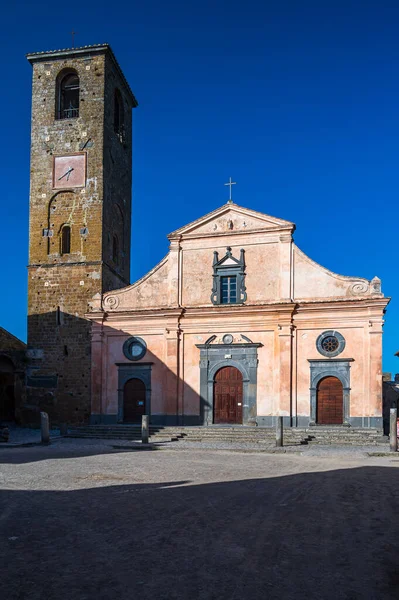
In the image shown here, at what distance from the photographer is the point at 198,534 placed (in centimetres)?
713

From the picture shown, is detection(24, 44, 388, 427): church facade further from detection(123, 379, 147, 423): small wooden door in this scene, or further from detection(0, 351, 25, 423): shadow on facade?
detection(0, 351, 25, 423): shadow on facade

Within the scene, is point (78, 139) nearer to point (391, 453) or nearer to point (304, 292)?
point (304, 292)

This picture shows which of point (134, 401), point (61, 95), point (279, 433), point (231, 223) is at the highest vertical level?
point (61, 95)

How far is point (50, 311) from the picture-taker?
28641 millimetres

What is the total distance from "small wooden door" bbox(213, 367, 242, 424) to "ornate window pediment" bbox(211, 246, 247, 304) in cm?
290

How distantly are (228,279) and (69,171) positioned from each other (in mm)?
9694

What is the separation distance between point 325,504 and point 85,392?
64.4 ft

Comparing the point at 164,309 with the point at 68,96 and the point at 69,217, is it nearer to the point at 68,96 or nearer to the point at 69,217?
the point at 69,217

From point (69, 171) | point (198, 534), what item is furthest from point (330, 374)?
point (198, 534)

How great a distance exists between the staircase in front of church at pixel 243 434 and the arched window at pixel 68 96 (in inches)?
604

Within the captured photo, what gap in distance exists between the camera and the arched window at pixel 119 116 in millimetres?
31828

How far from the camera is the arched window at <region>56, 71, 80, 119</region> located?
30.3 meters

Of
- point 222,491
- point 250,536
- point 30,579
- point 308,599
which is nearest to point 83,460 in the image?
point 222,491

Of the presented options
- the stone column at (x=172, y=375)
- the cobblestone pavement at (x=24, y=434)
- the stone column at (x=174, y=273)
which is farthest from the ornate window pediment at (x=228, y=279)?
the cobblestone pavement at (x=24, y=434)
